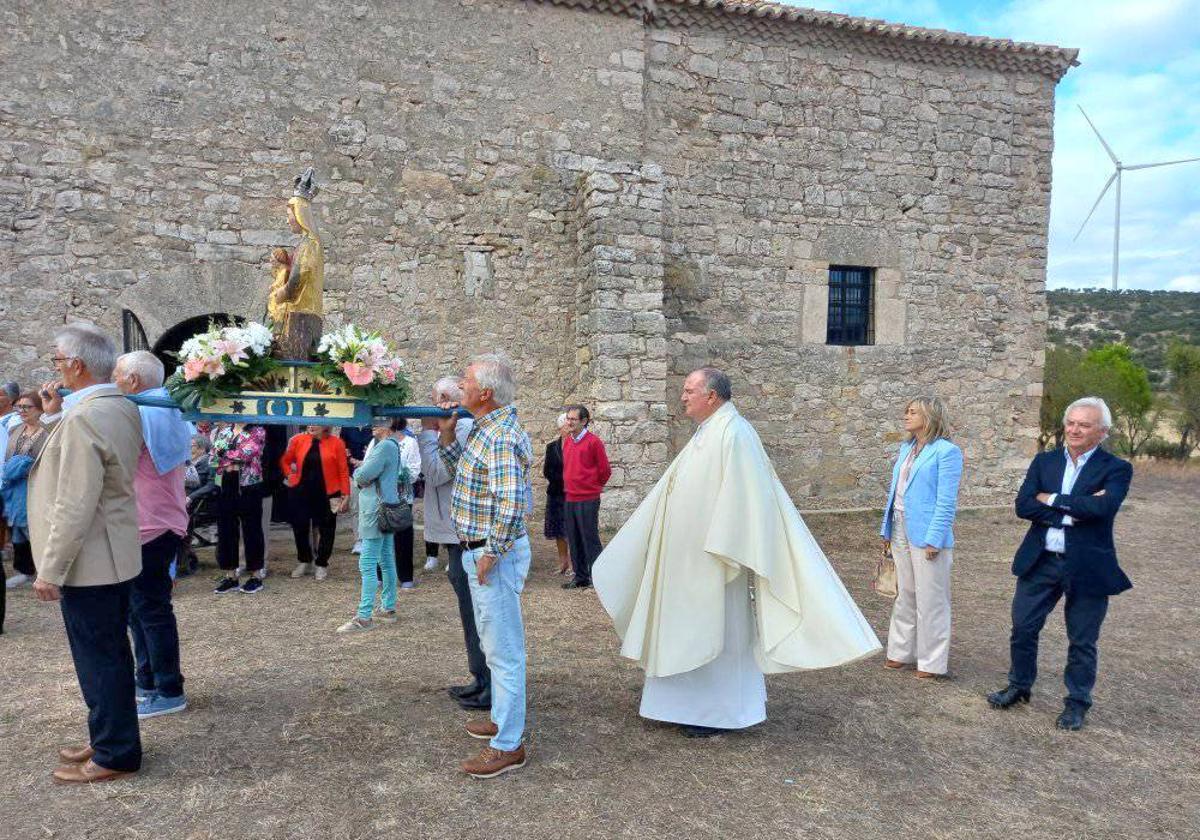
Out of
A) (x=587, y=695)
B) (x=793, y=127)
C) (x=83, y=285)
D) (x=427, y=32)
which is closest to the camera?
(x=587, y=695)

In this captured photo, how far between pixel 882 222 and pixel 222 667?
981cm

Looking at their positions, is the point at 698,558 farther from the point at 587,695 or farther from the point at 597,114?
the point at 597,114

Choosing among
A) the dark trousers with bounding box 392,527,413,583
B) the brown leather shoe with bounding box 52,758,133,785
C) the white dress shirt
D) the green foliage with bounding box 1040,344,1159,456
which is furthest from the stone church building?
the green foliage with bounding box 1040,344,1159,456

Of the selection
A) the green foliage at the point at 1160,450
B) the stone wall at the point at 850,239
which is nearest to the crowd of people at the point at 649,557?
the stone wall at the point at 850,239

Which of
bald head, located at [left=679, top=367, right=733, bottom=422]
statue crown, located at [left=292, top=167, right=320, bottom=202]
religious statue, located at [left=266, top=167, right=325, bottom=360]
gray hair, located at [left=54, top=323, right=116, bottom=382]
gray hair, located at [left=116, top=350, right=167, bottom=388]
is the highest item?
statue crown, located at [left=292, top=167, right=320, bottom=202]

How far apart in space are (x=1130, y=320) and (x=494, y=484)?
43.7 meters

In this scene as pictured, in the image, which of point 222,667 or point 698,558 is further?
point 222,667

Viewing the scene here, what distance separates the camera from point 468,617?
4371 millimetres

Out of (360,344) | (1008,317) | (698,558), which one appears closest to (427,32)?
(360,344)

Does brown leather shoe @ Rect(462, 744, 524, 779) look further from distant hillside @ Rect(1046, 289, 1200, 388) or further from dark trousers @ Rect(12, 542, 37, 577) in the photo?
distant hillside @ Rect(1046, 289, 1200, 388)

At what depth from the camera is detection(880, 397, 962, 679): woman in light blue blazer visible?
4.98m

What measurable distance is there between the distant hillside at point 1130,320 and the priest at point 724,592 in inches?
1287

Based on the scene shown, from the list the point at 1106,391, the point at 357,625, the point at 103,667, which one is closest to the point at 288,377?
the point at 103,667

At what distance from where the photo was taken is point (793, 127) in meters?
11.0
